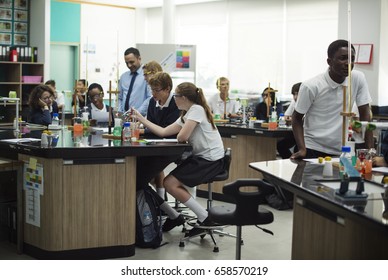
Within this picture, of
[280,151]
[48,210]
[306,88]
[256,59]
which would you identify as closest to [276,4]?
[256,59]

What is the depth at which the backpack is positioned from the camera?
469 centimetres

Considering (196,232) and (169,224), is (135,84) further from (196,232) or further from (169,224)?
(196,232)

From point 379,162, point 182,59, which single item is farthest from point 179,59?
point 379,162

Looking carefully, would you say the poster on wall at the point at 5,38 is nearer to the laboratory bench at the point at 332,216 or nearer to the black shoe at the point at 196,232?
the black shoe at the point at 196,232

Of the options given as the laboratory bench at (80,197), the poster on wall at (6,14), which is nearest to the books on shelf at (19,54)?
the poster on wall at (6,14)

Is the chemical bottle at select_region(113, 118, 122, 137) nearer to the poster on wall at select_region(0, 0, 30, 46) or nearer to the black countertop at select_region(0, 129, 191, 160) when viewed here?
the black countertop at select_region(0, 129, 191, 160)

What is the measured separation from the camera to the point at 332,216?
2.85 meters

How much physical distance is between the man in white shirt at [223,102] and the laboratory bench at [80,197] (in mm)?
3297

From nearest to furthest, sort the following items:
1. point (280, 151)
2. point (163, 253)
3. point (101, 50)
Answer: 1. point (163, 253)
2. point (280, 151)
3. point (101, 50)

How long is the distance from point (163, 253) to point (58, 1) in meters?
8.42

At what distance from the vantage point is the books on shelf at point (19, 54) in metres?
10.0

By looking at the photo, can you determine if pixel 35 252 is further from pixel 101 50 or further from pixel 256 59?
pixel 101 50

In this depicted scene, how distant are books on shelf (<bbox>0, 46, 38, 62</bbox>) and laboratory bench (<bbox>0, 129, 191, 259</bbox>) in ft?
19.3

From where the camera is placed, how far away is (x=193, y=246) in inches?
191
